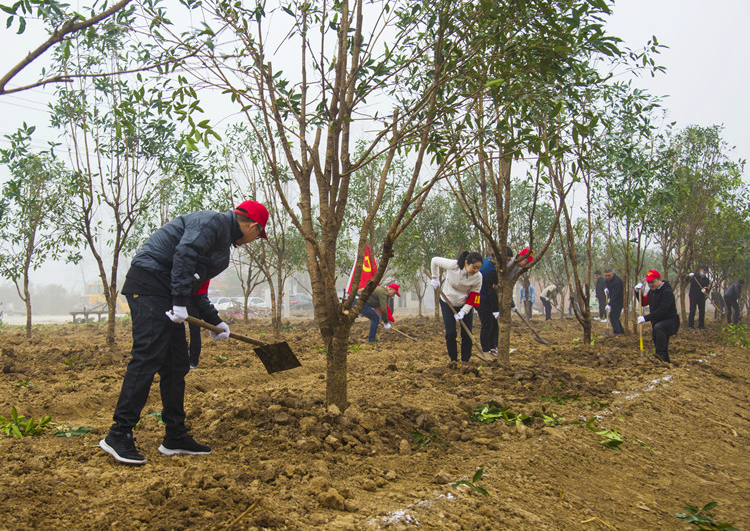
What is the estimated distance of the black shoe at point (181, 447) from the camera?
325 centimetres

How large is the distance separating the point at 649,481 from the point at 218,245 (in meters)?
3.12

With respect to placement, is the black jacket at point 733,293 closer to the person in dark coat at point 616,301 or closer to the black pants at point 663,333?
the person in dark coat at point 616,301

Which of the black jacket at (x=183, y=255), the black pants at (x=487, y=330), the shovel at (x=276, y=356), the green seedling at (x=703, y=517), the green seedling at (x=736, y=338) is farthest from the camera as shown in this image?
the green seedling at (x=736, y=338)

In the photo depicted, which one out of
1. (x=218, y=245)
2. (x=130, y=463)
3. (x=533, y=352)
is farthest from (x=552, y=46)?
(x=533, y=352)

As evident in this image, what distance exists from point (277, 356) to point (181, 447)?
1160 millimetres

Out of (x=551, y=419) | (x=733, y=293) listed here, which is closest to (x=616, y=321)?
(x=733, y=293)

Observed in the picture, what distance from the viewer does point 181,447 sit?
326 cm

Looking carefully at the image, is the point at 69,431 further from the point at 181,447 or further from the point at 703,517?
the point at 703,517

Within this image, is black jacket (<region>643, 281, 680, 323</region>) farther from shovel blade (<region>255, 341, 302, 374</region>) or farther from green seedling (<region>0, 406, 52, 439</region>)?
green seedling (<region>0, 406, 52, 439</region>)

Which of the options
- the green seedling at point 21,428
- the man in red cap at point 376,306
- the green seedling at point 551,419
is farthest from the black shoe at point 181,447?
the man in red cap at point 376,306

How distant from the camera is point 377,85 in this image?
410cm

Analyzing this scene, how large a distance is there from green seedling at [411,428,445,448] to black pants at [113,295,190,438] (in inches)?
60.2

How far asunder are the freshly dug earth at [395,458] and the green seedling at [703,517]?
0.05 m

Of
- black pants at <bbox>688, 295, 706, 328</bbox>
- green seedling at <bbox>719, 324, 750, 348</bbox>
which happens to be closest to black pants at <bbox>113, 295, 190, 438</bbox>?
green seedling at <bbox>719, 324, 750, 348</bbox>
